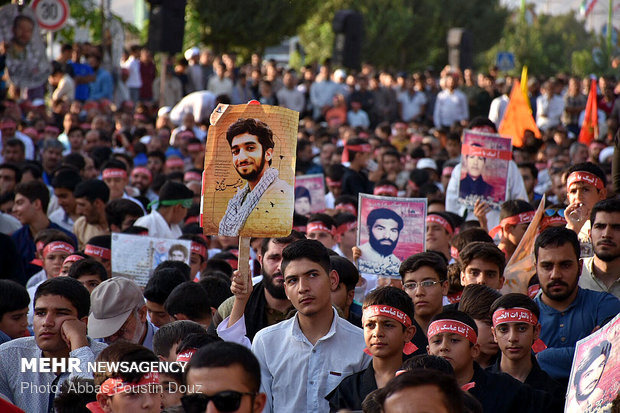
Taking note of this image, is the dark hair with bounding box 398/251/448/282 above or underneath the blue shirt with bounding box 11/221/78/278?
above

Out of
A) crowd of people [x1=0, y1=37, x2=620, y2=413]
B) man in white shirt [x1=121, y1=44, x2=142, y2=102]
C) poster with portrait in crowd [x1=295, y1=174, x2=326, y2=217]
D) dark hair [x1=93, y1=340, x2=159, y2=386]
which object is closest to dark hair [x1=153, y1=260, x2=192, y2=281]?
crowd of people [x1=0, y1=37, x2=620, y2=413]

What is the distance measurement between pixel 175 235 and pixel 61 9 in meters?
9.96

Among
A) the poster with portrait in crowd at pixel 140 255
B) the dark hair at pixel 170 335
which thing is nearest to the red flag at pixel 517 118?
the poster with portrait in crowd at pixel 140 255

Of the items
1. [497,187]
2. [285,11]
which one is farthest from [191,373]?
[285,11]

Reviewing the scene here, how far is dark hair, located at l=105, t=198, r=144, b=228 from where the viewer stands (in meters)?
10.6

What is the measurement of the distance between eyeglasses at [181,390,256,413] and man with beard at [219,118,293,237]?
2147mm

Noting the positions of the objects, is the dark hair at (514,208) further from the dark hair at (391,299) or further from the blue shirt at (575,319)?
the dark hair at (391,299)

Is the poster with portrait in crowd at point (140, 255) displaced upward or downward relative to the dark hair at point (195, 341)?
upward

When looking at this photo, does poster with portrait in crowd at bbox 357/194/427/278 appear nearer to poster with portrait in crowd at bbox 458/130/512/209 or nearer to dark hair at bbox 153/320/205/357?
poster with portrait in crowd at bbox 458/130/512/209

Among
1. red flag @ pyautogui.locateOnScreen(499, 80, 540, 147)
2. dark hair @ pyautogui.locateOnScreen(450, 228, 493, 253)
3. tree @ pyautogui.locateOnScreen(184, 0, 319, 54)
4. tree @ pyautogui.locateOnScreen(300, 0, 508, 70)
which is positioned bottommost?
dark hair @ pyautogui.locateOnScreen(450, 228, 493, 253)

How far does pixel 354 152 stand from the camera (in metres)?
14.9

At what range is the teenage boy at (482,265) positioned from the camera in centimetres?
768

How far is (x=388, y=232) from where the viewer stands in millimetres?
9102

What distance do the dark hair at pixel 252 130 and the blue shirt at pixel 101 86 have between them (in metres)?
16.0
